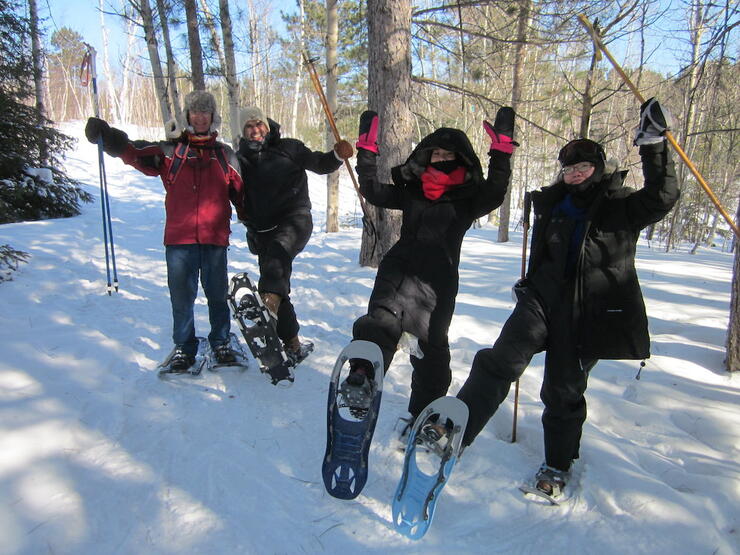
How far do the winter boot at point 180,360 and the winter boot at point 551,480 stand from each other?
2.70 meters

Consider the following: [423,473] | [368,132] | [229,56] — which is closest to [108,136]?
[368,132]

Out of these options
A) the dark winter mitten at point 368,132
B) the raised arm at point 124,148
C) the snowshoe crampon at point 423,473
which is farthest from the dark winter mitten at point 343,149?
the snowshoe crampon at point 423,473

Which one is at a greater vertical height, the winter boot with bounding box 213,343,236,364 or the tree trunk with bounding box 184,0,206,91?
the tree trunk with bounding box 184,0,206,91

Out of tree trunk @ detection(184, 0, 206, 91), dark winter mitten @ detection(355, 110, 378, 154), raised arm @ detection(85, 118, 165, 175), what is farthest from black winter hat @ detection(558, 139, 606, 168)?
tree trunk @ detection(184, 0, 206, 91)

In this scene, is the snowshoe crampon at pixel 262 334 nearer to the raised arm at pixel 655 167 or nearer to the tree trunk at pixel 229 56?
the raised arm at pixel 655 167

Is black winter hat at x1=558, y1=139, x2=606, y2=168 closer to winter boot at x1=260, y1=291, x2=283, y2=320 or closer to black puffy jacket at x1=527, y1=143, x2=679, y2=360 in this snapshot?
black puffy jacket at x1=527, y1=143, x2=679, y2=360

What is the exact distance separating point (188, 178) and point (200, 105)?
0.57 metres

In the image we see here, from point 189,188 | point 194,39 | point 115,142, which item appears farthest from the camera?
point 194,39

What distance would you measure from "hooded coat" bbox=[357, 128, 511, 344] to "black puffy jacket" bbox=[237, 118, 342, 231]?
1240mm

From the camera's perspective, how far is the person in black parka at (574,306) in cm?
223

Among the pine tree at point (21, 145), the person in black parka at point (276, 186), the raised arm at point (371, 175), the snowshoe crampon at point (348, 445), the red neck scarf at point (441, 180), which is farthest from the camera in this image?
the pine tree at point (21, 145)

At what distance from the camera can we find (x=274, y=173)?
367 centimetres

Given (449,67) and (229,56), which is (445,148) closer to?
(229,56)

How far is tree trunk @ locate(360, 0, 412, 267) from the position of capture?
4.58 metres
